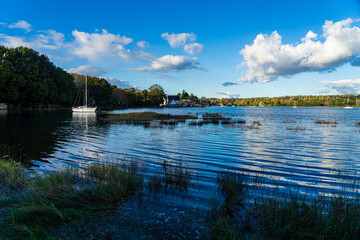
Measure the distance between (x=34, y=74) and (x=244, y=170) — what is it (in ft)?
262

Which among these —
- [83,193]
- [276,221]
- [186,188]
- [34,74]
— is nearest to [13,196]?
[83,193]

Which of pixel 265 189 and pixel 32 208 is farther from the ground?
pixel 32 208

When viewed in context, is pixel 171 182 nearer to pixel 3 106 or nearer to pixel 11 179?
pixel 11 179

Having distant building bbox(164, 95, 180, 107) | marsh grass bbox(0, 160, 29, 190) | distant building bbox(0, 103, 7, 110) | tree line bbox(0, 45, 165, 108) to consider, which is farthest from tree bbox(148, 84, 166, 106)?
marsh grass bbox(0, 160, 29, 190)

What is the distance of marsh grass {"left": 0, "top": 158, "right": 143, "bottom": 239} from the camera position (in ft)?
14.0

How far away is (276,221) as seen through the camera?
180 inches

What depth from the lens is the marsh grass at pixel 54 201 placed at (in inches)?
167

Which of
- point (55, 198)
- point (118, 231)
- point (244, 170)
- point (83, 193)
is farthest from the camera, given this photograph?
point (244, 170)

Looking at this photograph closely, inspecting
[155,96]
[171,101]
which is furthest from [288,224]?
[171,101]

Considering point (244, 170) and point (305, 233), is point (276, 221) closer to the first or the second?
point (305, 233)

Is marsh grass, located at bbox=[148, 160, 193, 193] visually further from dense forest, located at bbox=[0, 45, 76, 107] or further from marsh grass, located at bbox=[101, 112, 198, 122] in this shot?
dense forest, located at bbox=[0, 45, 76, 107]

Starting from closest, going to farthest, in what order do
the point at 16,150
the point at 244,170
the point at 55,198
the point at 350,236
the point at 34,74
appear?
the point at 350,236
the point at 55,198
the point at 244,170
the point at 16,150
the point at 34,74

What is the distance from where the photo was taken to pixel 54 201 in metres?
5.61

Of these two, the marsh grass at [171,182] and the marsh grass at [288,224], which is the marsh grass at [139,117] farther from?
the marsh grass at [288,224]
